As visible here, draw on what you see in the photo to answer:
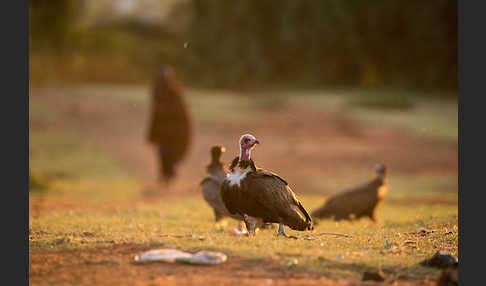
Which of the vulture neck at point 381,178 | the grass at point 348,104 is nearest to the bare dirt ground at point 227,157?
the grass at point 348,104

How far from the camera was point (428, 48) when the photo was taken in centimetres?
3925

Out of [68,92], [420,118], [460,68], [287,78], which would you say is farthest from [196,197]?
[287,78]

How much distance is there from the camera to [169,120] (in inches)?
697

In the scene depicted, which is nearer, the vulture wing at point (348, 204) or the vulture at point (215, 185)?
the vulture at point (215, 185)

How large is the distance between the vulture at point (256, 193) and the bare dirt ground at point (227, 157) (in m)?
0.85

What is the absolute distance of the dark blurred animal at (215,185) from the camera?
29.8 ft

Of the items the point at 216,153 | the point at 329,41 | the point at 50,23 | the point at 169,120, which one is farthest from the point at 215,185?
the point at 50,23

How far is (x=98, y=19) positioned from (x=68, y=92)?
15.3m

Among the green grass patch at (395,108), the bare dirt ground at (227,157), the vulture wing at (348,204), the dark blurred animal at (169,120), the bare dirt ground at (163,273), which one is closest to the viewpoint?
the bare dirt ground at (163,273)

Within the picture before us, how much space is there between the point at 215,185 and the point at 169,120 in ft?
28.1

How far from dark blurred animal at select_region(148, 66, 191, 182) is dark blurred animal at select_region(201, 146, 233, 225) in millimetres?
7784

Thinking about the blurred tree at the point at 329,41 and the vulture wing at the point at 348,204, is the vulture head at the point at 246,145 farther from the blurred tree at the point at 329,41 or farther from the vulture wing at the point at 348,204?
the blurred tree at the point at 329,41

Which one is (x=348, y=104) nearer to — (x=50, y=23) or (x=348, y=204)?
(x=50, y=23)

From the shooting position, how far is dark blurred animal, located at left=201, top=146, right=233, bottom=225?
9070 mm
